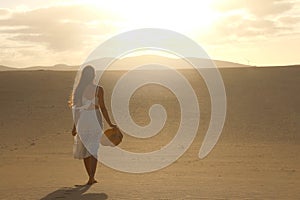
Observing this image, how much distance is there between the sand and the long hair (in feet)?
4.70

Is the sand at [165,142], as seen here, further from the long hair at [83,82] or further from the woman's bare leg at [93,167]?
the long hair at [83,82]

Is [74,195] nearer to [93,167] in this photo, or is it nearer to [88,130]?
[93,167]

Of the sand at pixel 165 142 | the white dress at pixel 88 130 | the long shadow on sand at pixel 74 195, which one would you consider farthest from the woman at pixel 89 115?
the sand at pixel 165 142

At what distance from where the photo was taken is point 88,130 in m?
10.2

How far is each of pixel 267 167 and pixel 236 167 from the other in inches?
26.2

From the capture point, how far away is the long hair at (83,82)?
1024cm

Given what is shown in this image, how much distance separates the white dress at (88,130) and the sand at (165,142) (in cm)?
62

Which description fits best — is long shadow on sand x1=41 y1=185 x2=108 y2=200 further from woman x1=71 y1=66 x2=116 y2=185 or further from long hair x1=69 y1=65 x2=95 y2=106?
long hair x1=69 y1=65 x2=95 y2=106

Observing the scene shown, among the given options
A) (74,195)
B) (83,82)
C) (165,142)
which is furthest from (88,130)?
(165,142)

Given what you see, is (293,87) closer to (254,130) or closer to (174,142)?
(254,130)

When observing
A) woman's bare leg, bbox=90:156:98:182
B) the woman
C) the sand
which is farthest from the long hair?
the sand

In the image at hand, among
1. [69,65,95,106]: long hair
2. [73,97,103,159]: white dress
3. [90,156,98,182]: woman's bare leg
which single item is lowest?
[90,156,98,182]: woman's bare leg

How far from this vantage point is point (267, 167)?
43.9ft

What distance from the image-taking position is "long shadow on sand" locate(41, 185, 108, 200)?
9.09 meters
